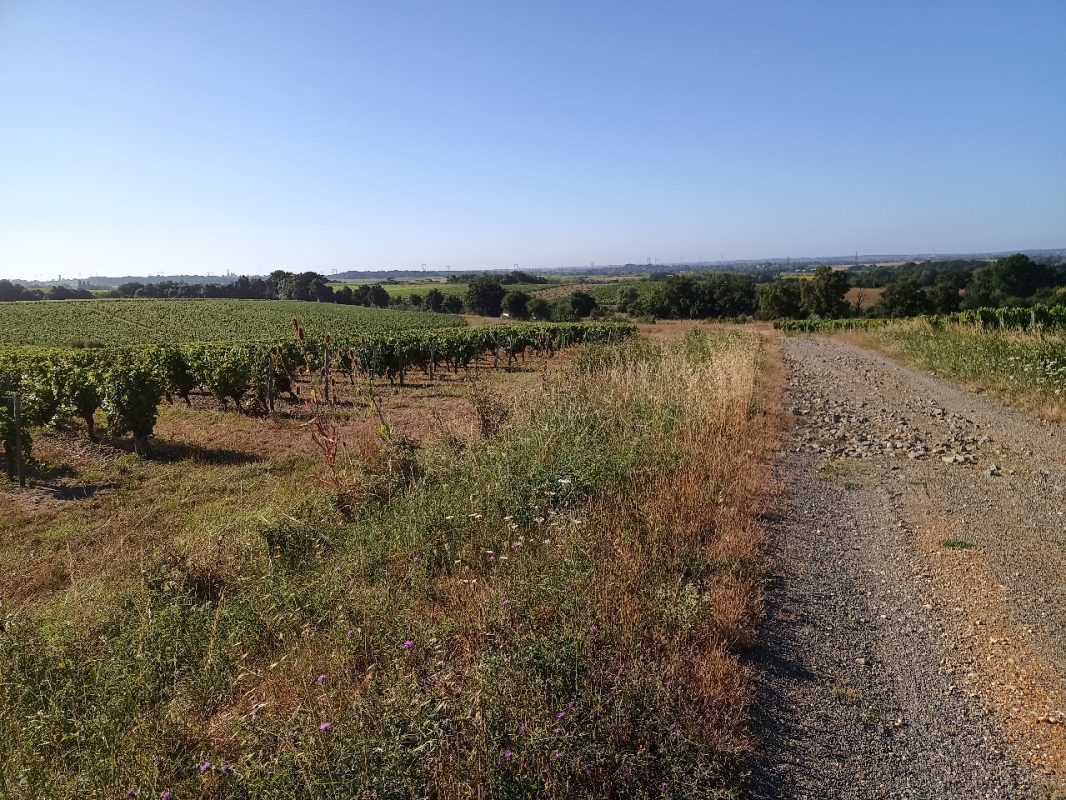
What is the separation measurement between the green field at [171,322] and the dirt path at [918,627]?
1518 inches

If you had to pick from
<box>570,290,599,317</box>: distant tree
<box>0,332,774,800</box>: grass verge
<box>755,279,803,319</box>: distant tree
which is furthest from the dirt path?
<box>570,290,599,317</box>: distant tree

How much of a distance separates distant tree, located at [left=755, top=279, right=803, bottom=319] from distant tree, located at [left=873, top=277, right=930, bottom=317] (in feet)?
33.8

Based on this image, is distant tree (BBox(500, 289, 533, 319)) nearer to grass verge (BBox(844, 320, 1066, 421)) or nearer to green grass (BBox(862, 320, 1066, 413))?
grass verge (BBox(844, 320, 1066, 421))

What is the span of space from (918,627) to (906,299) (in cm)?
6479

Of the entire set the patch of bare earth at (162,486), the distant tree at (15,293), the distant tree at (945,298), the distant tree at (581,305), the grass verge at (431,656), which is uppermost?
the distant tree at (15,293)

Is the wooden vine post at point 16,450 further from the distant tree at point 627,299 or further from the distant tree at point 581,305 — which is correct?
the distant tree at point 627,299

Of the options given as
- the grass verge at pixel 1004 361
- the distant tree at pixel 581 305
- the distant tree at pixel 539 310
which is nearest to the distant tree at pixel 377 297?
the distant tree at pixel 539 310

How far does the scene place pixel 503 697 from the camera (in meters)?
2.56

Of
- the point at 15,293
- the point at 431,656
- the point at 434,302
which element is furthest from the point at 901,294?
the point at 15,293

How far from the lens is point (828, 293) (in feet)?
202

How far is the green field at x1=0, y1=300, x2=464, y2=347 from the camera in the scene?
156 feet

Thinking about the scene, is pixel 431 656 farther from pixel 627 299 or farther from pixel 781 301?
pixel 627 299

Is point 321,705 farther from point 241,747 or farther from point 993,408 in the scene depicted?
point 993,408

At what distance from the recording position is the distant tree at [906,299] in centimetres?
5684
